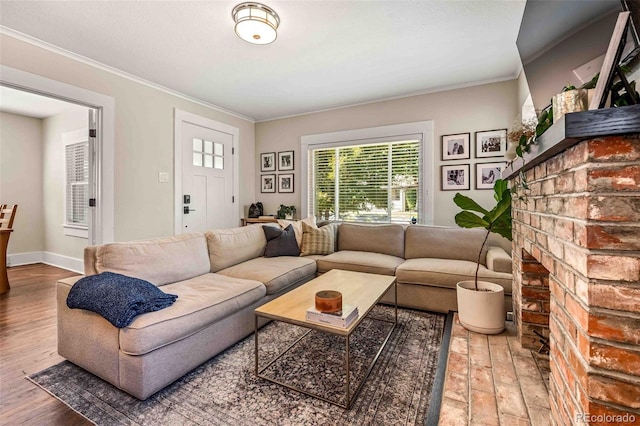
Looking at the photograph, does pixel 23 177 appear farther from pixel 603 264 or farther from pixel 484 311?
pixel 603 264

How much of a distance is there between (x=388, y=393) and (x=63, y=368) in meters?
2.03

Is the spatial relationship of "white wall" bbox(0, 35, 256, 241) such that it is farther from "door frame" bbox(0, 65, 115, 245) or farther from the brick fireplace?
the brick fireplace

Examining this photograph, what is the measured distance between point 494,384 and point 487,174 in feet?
9.21

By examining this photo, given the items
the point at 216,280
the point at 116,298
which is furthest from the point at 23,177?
the point at 116,298

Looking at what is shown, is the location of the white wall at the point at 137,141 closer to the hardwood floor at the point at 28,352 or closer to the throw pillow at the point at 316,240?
the hardwood floor at the point at 28,352

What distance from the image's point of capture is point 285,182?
15.8 ft

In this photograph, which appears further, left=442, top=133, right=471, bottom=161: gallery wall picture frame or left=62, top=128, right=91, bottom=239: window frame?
left=62, top=128, right=91, bottom=239: window frame

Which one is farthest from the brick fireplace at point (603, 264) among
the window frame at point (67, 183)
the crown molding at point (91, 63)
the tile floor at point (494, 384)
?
the window frame at point (67, 183)

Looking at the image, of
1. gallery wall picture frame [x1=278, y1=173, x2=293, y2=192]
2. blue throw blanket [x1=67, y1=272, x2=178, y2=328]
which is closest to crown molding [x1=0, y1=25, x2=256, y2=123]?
gallery wall picture frame [x1=278, y1=173, x2=293, y2=192]

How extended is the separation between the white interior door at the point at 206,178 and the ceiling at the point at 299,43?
26.8 inches

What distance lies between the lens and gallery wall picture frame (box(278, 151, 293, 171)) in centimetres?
476

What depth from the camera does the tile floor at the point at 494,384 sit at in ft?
3.50

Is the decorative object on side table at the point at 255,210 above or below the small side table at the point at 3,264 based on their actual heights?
above

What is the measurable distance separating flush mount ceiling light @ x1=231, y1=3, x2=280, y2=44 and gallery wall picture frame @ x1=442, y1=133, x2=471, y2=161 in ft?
8.09
